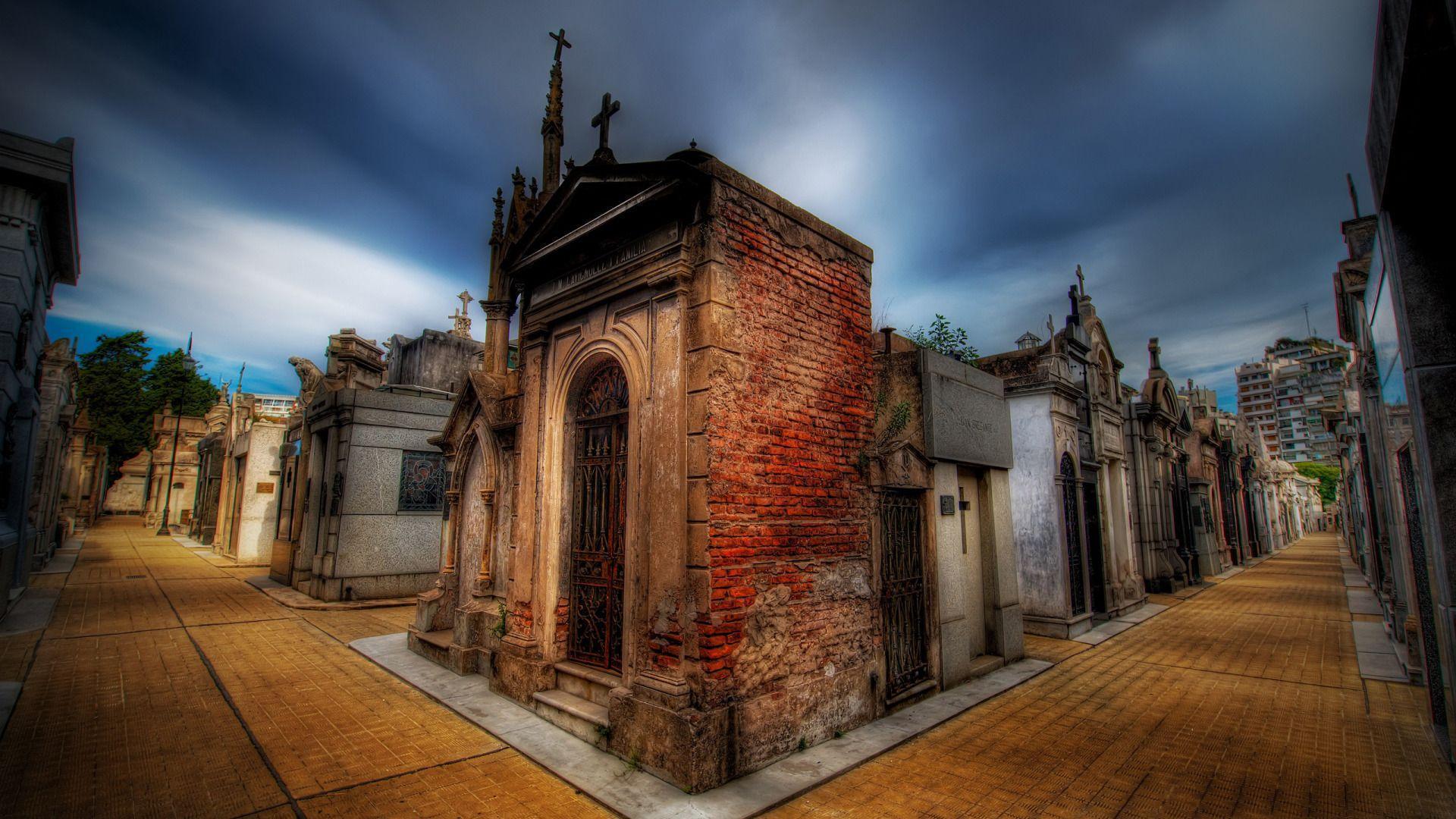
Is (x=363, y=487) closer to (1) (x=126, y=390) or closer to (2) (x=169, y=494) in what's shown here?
(2) (x=169, y=494)

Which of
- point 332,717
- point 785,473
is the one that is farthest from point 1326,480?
point 332,717

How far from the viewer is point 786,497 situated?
512 centimetres

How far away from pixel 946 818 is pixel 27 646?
11361 mm

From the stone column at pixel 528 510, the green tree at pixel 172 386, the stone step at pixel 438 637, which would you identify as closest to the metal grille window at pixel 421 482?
the stone step at pixel 438 637

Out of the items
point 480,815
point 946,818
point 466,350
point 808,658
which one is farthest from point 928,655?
point 466,350

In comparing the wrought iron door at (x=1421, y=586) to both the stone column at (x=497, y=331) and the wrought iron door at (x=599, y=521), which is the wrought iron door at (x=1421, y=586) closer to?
the wrought iron door at (x=599, y=521)

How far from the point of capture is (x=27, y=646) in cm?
768

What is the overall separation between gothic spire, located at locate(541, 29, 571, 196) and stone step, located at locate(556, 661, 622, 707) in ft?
22.6

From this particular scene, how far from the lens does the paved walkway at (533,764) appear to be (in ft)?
13.3

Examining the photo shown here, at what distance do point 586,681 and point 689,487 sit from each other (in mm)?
2360

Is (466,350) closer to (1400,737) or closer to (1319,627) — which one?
(1400,737)

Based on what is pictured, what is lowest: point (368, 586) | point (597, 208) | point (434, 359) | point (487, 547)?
point (368, 586)

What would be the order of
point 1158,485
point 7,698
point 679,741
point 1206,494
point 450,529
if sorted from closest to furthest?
point 679,741 → point 7,698 → point 450,529 → point 1158,485 → point 1206,494

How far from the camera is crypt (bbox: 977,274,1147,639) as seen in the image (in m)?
9.67
